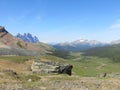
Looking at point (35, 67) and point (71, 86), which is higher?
point (35, 67)

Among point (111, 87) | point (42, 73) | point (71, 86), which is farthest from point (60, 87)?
point (42, 73)

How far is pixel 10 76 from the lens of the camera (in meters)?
48.9

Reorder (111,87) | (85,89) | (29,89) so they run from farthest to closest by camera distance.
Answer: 1. (111,87)
2. (85,89)
3. (29,89)

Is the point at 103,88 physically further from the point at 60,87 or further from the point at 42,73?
the point at 42,73

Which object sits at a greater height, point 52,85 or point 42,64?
point 42,64

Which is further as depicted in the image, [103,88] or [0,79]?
[0,79]

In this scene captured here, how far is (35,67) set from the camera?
66.4 meters

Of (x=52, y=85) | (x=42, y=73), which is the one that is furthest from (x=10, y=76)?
(x=42, y=73)

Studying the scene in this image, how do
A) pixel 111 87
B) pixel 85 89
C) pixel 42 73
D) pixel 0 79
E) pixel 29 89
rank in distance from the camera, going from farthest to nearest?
pixel 42 73
pixel 0 79
pixel 111 87
pixel 85 89
pixel 29 89

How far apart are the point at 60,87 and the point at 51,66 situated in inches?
1071

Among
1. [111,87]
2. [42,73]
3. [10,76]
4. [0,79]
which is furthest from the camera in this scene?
[42,73]

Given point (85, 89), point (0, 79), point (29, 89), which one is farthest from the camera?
point (0, 79)

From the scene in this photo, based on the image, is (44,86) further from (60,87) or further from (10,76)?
(10,76)

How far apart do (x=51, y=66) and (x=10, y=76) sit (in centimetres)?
1810
